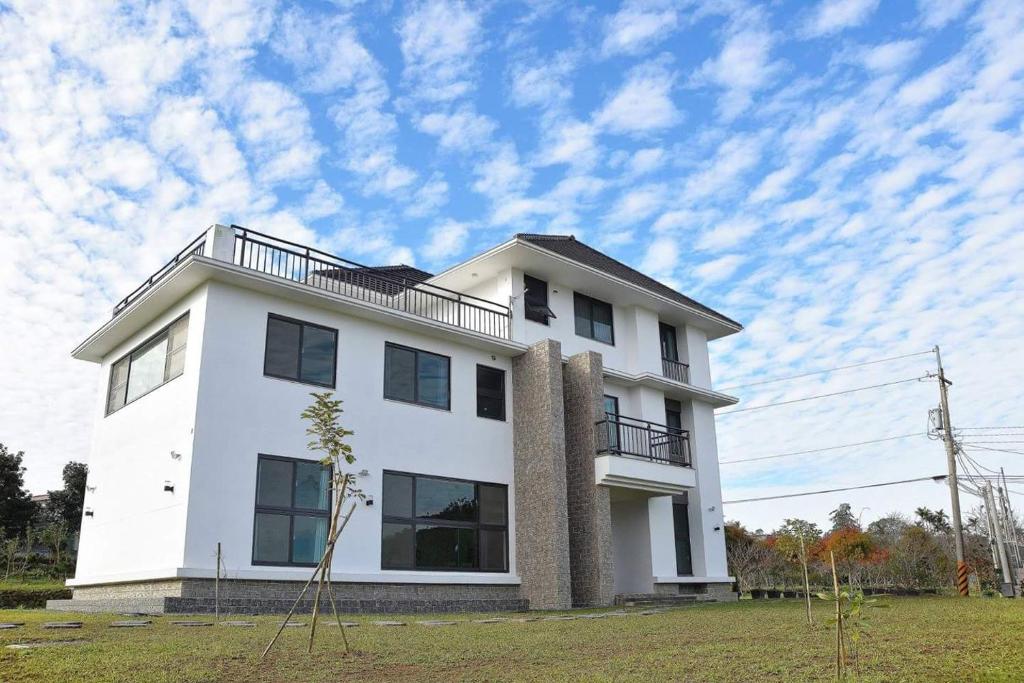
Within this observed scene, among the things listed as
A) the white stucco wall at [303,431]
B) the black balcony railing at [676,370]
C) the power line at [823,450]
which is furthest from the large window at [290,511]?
the power line at [823,450]

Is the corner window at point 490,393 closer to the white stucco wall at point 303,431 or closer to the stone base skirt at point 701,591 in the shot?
the white stucco wall at point 303,431

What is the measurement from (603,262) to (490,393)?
5.39 m

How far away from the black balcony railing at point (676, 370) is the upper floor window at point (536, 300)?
364 cm

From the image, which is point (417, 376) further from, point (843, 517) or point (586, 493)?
point (843, 517)

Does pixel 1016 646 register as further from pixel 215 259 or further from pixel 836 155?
pixel 215 259

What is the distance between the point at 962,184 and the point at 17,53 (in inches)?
528

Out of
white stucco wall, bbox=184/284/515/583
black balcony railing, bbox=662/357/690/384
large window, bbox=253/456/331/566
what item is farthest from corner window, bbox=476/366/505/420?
black balcony railing, bbox=662/357/690/384

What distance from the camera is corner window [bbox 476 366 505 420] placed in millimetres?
15039

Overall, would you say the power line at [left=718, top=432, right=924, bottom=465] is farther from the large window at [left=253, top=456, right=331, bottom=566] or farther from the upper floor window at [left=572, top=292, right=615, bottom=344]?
the large window at [left=253, top=456, right=331, bottom=566]

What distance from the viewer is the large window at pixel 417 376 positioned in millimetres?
13820

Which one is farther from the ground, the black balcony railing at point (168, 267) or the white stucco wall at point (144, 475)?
the black balcony railing at point (168, 267)

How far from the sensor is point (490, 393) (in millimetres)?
15266

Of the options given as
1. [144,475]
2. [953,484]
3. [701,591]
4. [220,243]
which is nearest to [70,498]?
[144,475]

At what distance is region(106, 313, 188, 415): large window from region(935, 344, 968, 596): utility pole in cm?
1913
